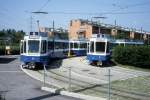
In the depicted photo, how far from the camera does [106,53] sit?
36531 millimetres

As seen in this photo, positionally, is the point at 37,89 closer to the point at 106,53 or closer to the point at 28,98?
the point at 28,98

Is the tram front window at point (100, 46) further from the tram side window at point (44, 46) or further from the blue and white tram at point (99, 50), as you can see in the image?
the tram side window at point (44, 46)

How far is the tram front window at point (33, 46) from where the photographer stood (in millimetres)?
30391

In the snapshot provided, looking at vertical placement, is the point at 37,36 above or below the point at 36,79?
above

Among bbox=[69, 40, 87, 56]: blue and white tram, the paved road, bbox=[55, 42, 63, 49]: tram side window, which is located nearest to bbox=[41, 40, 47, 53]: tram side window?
the paved road

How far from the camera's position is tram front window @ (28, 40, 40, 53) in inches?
1196

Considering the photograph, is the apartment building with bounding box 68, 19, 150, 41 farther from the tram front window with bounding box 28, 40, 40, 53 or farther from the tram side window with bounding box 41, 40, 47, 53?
the tram front window with bounding box 28, 40, 40, 53

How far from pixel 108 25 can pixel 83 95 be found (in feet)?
279

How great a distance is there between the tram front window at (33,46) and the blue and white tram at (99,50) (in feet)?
26.1

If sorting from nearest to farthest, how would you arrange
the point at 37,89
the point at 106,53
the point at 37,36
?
the point at 37,89 < the point at 37,36 < the point at 106,53

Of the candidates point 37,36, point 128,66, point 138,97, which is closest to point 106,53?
point 128,66

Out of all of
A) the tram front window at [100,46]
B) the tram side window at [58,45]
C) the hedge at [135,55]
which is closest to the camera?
the tram front window at [100,46]

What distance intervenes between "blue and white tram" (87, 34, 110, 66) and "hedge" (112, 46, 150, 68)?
250 cm

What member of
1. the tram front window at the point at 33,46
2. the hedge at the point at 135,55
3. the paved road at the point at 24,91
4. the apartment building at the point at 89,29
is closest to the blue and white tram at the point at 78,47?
the hedge at the point at 135,55
